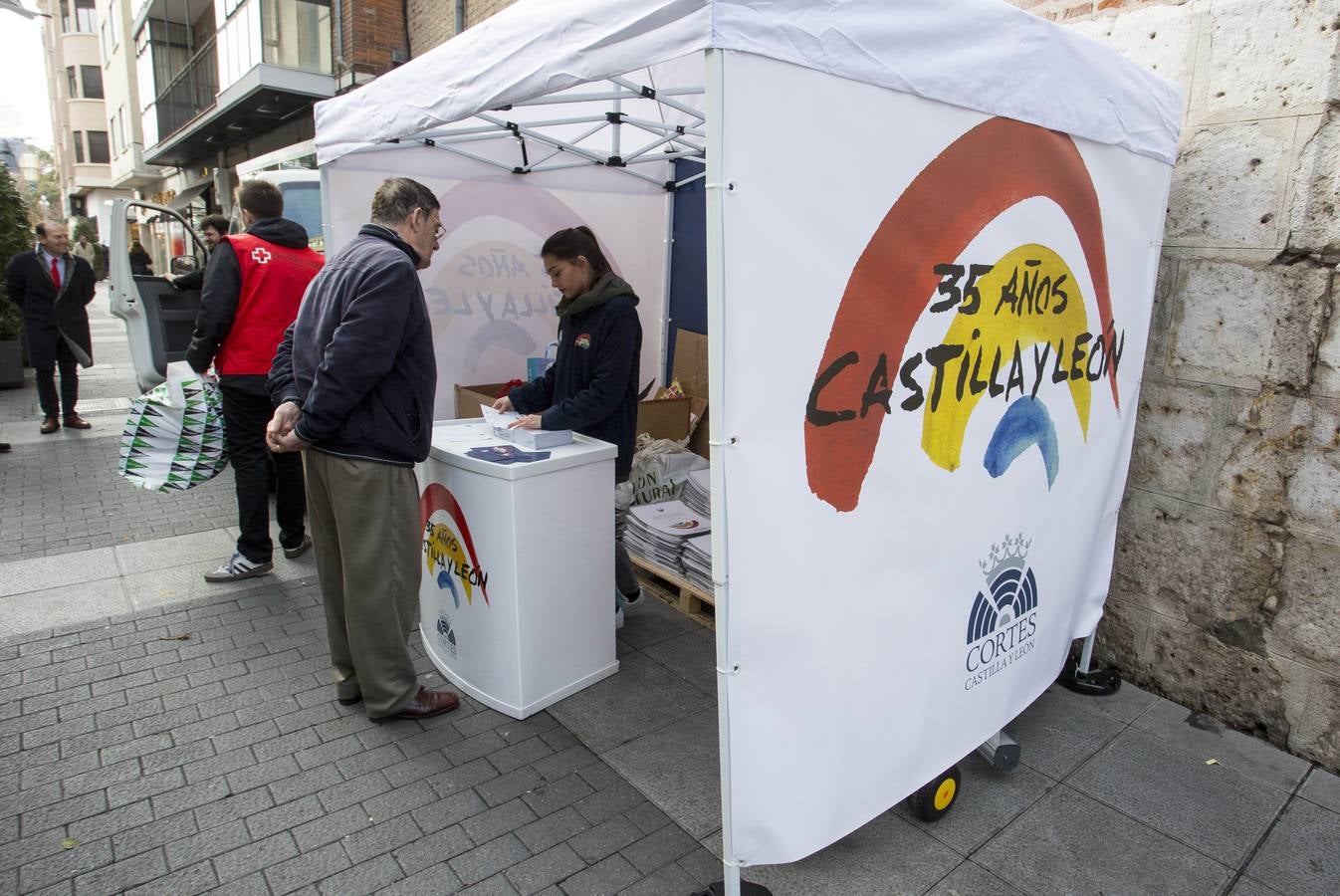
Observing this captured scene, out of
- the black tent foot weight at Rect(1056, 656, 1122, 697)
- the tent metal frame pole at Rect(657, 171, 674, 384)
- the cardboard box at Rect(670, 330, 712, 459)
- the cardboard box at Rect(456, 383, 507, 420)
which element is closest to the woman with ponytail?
the cardboard box at Rect(456, 383, 507, 420)

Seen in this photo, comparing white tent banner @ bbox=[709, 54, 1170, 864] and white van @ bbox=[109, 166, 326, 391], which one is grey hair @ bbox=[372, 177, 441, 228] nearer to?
white tent banner @ bbox=[709, 54, 1170, 864]

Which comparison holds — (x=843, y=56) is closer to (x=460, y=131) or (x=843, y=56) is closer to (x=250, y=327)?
(x=460, y=131)

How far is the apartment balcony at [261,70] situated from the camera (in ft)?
43.9

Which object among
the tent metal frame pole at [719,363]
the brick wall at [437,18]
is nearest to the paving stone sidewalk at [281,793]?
the tent metal frame pole at [719,363]

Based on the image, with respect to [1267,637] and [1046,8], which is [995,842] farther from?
[1046,8]

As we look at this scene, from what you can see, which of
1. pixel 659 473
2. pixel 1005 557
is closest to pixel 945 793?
pixel 1005 557

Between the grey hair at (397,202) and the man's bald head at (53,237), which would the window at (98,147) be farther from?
the grey hair at (397,202)

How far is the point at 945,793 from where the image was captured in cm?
253

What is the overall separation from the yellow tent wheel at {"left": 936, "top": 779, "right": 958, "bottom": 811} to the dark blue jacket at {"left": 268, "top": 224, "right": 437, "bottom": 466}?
6.78 ft

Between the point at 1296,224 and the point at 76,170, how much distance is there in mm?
49051

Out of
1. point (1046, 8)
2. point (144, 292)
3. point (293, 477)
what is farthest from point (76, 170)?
point (1046, 8)

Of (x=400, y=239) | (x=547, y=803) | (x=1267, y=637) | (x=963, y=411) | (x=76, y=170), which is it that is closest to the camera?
(x=963, y=411)

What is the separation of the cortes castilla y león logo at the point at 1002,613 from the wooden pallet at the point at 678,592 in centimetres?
134

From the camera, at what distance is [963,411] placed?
226 centimetres
